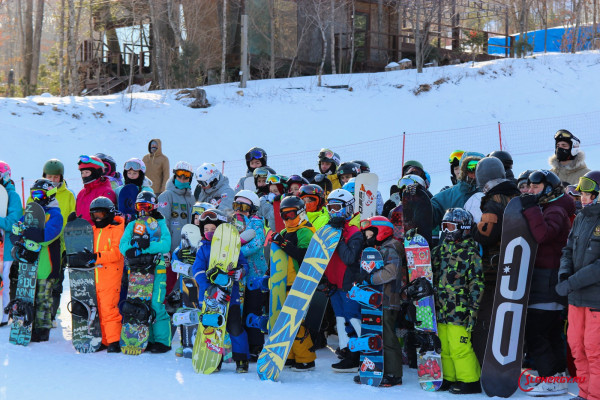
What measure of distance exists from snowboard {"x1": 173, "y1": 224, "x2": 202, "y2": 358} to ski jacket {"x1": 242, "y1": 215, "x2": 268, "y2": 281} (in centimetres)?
47

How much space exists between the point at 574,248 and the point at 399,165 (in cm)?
1081

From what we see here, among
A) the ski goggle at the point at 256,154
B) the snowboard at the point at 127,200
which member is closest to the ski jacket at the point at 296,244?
the snowboard at the point at 127,200

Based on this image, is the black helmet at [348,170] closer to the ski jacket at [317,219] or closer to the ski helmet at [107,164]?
the ski jacket at [317,219]

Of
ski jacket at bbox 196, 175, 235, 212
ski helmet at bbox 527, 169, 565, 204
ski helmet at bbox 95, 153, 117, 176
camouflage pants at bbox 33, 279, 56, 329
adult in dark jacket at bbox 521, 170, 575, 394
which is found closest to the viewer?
adult in dark jacket at bbox 521, 170, 575, 394

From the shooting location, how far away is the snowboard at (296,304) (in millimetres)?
5461

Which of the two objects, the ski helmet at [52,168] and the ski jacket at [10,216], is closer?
the ski jacket at [10,216]

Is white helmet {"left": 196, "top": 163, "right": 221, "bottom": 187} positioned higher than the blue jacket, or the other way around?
white helmet {"left": 196, "top": 163, "right": 221, "bottom": 187}

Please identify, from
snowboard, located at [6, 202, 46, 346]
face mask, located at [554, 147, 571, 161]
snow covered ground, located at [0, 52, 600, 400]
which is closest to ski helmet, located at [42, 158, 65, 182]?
snowboard, located at [6, 202, 46, 346]

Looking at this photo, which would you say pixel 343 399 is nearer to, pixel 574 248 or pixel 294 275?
pixel 294 275

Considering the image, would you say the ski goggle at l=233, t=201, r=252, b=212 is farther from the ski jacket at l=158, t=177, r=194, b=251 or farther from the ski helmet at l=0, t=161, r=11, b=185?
the ski helmet at l=0, t=161, r=11, b=185

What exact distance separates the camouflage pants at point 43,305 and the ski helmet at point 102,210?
38.1 inches

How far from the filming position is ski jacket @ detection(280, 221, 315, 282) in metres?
5.88

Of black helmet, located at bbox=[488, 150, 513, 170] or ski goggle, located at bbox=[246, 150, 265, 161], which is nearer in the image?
black helmet, located at bbox=[488, 150, 513, 170]

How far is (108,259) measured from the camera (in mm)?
6352
